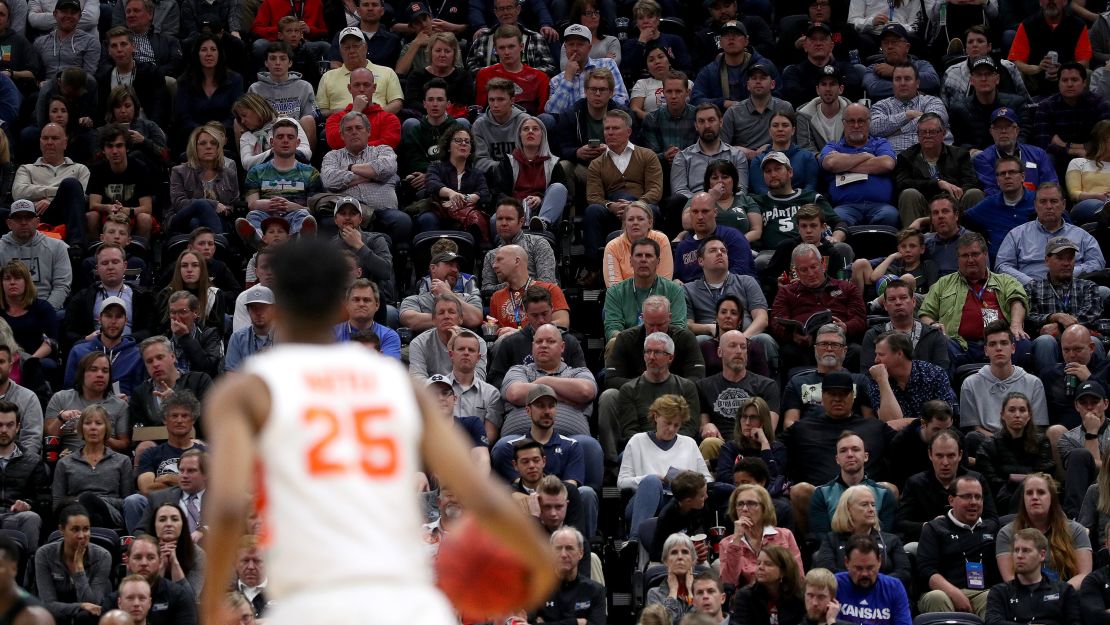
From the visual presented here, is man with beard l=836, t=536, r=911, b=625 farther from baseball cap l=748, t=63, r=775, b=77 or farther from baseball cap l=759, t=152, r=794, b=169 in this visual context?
baseball cap l=748, t=63, r=775, b=77

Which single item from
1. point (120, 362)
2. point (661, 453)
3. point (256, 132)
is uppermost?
point (256, 132)

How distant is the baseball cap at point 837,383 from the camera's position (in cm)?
1351

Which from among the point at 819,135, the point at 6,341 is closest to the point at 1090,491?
the point at 819,135

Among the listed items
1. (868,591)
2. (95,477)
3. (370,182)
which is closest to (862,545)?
(868,591)

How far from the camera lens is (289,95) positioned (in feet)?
60.5

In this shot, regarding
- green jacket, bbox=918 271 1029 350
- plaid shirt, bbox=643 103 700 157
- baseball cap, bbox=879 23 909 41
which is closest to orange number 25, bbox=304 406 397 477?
green jacket, bbox=918 271 1029 350

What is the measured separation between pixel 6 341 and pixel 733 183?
7.06 m

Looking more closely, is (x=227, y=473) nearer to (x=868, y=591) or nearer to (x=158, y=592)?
(x=158, y=592)

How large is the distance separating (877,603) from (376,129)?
27.4 ft

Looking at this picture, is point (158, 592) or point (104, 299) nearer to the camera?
point (158, 592)

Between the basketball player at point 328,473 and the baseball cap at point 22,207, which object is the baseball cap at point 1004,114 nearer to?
the baseball cap at point 22,207

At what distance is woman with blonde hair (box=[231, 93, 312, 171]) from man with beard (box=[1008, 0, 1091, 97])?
27.5 ft

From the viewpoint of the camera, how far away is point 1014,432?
13.5m

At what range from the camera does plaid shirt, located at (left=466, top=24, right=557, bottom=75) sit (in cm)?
1923
